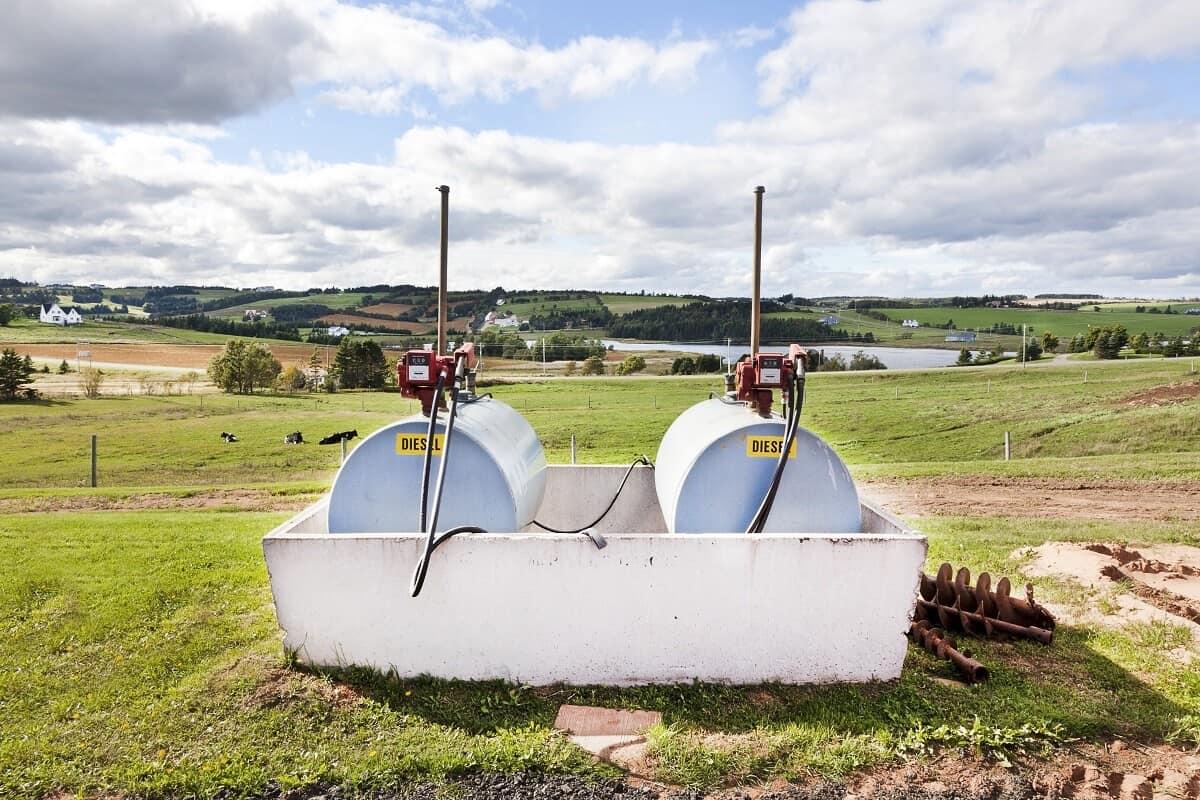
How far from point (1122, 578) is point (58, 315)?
104 meters

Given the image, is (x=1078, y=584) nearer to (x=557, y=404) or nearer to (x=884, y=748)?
(x=884, y=748)

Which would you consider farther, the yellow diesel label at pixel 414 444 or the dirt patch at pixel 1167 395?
the dirt patch at pixel 1167 395

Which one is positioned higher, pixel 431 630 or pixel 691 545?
pixel 691 545

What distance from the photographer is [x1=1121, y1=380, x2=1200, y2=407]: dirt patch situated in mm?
24062

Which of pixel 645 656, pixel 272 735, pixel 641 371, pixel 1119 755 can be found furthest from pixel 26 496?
pixel 641 371

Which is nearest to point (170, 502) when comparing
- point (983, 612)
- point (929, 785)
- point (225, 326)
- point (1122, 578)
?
point (983, 612)

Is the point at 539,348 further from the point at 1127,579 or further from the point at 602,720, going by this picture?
the point at 602,720

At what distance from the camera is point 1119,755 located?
404 centimetres

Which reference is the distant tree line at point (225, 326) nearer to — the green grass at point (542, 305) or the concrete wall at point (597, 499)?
the green grass at point (542, 305)

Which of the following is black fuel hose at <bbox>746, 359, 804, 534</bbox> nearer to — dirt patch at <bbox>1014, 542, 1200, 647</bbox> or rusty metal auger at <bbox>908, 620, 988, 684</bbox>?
rusty metal auger at <bbox>908, 620, 988, 684</bbox>

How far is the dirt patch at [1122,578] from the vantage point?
19.7 ft

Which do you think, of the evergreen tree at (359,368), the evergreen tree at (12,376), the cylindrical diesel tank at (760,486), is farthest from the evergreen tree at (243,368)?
the cylindrical diesel tank at (760,486)

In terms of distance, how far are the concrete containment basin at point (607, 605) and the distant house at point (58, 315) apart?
94017 millimetres

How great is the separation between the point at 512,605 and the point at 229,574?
3.92m
